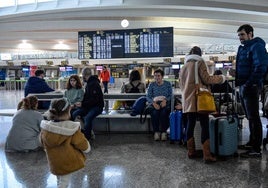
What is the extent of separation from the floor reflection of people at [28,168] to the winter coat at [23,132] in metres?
0.14

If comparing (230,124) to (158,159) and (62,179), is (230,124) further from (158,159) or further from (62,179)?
(62,179)

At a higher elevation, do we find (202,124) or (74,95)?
(74,95)

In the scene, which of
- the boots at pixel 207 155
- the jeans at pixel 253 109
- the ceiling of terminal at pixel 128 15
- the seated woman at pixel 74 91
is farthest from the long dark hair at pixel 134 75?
the ceiling of terminal at pixel 128 15

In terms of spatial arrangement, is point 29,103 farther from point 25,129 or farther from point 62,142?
point 62,142

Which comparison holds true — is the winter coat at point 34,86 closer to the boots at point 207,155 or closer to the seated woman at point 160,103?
the seated woman at point 160,103

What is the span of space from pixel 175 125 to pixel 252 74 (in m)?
1.59

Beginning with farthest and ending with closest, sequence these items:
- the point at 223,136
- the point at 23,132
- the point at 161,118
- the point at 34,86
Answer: the point at 34,86 → the point at 161,118 → the point at 23,132 → the point at 223,136

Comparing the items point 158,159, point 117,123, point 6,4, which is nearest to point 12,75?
point 6,4

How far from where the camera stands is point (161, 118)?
544 cm

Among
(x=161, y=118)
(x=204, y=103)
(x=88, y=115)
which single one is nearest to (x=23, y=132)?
(x=88, y=115)

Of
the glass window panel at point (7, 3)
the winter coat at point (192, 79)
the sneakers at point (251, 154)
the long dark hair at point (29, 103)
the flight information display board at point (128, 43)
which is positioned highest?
the glass window panel at point (7, 3)

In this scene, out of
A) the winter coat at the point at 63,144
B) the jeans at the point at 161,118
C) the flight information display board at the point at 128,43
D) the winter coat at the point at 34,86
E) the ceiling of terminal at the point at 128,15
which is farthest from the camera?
the ceiling of terminal at the point at 128,15

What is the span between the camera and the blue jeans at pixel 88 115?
5469 millimetres

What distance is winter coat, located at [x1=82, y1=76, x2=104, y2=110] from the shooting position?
18.0 ft
